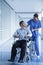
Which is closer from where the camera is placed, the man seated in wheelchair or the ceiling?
the man seated in wheelchair

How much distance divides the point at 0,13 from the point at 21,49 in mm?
6681

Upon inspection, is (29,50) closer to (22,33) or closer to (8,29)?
(22,33)

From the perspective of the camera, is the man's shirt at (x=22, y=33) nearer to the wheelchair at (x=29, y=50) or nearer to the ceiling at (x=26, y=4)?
the wheelchair at (x=29, y=50)

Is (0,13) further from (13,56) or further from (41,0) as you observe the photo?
(13,56)

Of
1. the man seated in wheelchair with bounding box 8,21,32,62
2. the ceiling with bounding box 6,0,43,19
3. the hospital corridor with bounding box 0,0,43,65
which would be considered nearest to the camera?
the man seated in wheelchair with bounding box 8,21,32,62

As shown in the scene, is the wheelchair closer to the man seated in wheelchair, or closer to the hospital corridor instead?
the hospital corridor

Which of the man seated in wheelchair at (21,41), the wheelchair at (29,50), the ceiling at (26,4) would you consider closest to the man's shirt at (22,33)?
the man seated in wheelchair at (21,41)

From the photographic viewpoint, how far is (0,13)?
12.0 meters

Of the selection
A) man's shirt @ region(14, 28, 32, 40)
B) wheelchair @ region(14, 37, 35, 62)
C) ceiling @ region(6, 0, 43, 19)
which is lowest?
wheelchair @ region(14, 37, 35, 62)

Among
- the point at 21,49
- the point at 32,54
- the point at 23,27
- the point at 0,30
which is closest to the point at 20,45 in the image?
the point at 21,49

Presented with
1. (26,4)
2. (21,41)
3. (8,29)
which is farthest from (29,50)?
(8,29)

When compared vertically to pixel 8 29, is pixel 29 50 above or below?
below

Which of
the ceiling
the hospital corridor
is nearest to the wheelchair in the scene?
the hospital corridor

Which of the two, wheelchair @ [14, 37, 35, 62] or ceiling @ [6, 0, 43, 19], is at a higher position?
ceiling @ [6, 0, 43, 19]
